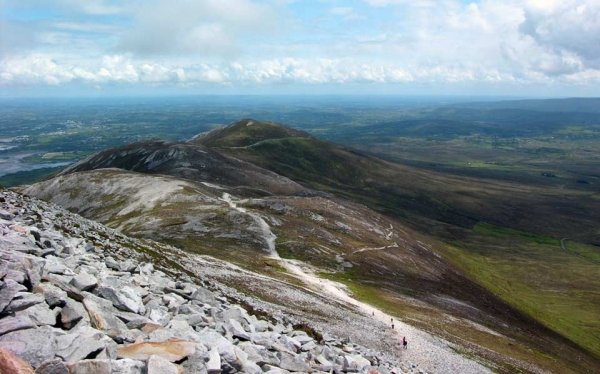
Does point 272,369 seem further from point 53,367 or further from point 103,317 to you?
point 53,367

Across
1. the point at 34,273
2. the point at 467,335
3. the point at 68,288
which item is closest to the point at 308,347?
the point at 68,288

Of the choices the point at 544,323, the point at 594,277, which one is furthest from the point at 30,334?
the point at 594,277

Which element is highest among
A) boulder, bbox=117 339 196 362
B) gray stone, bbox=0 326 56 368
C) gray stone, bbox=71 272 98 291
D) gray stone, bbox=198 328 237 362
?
gray stone, bbox=0 326 56 368

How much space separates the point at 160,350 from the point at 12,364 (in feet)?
17.8

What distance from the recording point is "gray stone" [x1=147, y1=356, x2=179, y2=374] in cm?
1716

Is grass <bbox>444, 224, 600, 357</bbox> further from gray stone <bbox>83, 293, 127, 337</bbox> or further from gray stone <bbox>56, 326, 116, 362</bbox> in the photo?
gray stone <bbox>56, 326, 116, 362</bbox>

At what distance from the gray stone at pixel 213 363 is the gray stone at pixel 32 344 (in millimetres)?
5761

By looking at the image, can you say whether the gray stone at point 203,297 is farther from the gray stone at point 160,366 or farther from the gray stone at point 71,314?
the gray stone at point 160,366

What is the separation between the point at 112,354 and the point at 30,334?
10.0 ft

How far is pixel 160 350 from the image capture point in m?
19.2

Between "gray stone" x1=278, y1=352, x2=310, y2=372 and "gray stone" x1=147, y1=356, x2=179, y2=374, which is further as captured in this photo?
"gray stone" x1=278, y1=352, x2=310, y2=372

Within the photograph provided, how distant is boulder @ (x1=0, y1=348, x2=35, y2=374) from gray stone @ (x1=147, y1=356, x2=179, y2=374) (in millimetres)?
3781

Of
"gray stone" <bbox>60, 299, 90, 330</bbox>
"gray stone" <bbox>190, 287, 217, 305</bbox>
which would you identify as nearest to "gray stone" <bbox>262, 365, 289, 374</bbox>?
"gray stone" <bbox>60, 299, 90, 330</bbox>

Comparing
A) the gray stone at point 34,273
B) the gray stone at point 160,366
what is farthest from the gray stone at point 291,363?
the gray stone at point 34,273
